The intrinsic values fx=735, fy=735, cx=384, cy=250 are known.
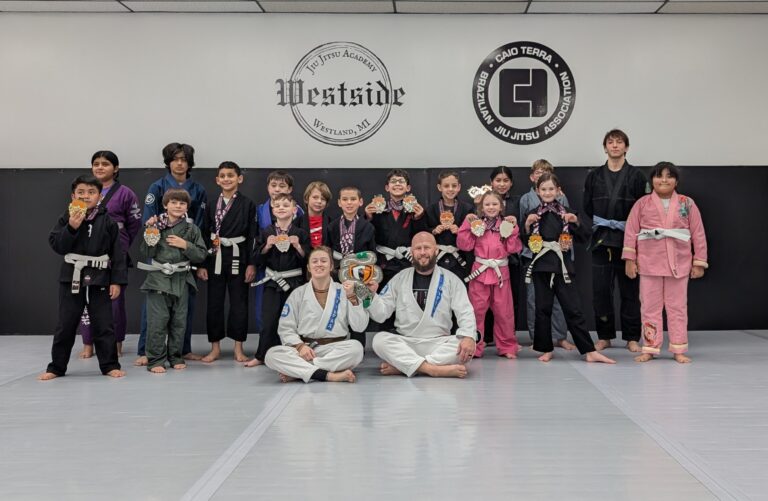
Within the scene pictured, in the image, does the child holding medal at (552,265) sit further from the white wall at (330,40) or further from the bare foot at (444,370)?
the white wall at (330,40)

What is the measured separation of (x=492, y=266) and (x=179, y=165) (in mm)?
2155

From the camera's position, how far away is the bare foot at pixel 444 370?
395cm

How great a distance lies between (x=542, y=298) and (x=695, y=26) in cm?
290

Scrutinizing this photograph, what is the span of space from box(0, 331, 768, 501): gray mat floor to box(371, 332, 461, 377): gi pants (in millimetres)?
104

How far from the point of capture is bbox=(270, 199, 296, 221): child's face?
4.44m

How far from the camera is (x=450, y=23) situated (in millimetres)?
5887

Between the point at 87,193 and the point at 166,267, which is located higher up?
the point at 87,193

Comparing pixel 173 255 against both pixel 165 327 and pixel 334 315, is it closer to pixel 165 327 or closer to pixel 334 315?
pixel 165 327

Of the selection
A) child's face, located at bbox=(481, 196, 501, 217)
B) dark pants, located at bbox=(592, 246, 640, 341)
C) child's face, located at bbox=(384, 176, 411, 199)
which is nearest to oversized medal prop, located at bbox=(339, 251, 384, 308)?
child's face, located at bbox=(384, 176, 411, 199)

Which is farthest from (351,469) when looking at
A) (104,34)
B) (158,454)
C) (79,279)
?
(104,34)

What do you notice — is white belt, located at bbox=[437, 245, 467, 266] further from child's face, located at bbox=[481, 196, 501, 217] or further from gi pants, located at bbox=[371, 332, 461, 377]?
gi pants, located at bbox=[371, 332, 461, 377]

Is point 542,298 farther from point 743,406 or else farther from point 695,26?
point 695,26

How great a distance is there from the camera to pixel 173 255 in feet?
14.5

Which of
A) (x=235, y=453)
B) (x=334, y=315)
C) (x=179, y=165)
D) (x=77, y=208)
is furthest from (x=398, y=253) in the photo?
(x=235, y=453)
